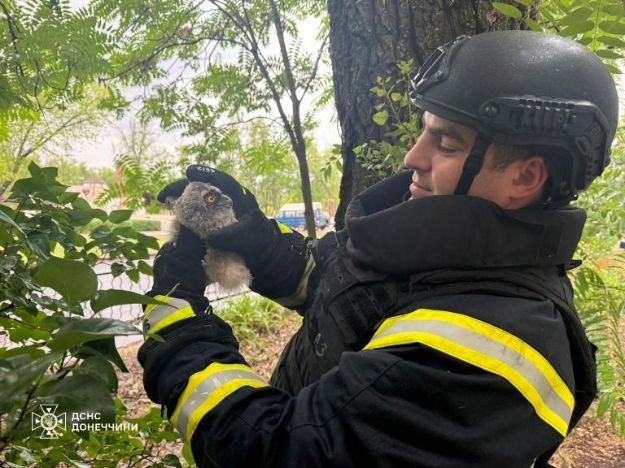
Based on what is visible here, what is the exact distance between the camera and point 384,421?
0.89 m

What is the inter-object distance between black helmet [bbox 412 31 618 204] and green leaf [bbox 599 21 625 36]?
0.24m

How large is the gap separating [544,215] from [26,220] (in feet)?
4.19

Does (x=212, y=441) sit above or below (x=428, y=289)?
below

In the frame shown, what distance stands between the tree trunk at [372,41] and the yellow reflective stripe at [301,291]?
1.57ft

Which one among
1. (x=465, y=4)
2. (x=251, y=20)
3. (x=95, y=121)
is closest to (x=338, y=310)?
(x=465, y=4)

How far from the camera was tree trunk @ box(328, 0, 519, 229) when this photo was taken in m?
1.80

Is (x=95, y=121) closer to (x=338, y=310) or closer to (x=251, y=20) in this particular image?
(x=251, y=20)

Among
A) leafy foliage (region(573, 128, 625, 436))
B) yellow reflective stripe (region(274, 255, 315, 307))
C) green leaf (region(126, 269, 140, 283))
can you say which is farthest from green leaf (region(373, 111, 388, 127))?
leafy foliage (region(573, 128, 625, 436))

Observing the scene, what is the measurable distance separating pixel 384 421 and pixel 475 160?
2.22 feet

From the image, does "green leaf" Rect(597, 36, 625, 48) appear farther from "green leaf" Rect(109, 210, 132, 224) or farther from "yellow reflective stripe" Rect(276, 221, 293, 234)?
"green leaf" Rect(109, 210, 132, 224)

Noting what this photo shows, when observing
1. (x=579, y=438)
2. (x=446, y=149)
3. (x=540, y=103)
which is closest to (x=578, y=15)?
(x=540, y=103)

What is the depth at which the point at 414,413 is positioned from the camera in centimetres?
88

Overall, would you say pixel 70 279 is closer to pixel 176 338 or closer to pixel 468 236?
pixel 176 338

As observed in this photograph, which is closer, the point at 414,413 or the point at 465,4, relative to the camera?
the point at 414,413
